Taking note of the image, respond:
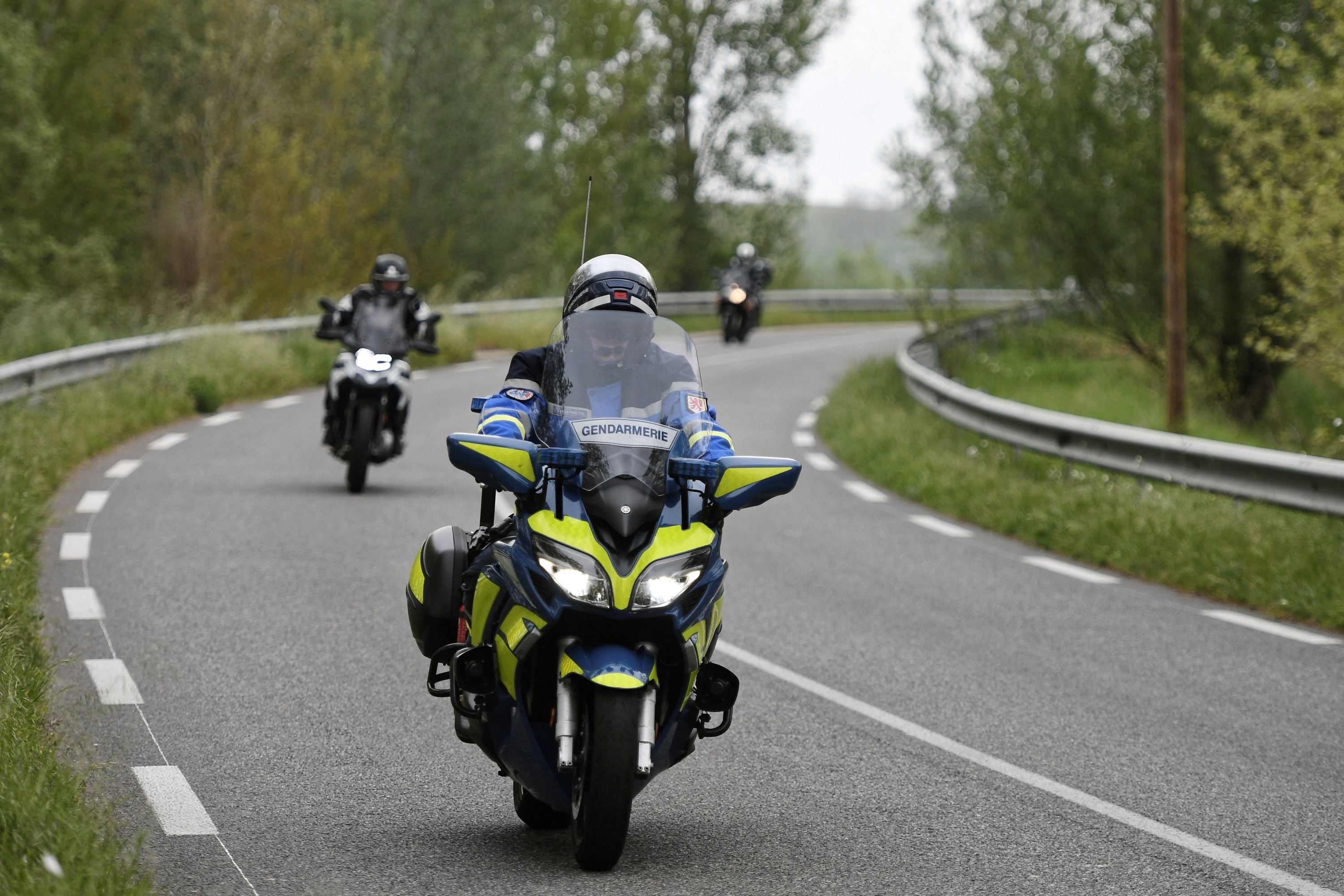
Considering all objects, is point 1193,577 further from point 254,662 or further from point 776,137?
point 776,137

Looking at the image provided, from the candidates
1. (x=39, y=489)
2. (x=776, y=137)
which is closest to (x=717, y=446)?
(x=39, y=489)

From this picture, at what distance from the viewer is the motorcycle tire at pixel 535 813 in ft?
17.4

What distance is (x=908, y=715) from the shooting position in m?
7.07

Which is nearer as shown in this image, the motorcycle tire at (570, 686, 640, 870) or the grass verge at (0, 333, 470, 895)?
the grass verge at (0, 333, 470, 895)

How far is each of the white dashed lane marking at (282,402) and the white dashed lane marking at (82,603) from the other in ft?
34.7

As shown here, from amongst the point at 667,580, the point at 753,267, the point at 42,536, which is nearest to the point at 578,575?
the point at 667,580

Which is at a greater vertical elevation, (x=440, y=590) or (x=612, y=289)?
(x=612, y=289)

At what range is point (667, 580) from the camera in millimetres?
4621

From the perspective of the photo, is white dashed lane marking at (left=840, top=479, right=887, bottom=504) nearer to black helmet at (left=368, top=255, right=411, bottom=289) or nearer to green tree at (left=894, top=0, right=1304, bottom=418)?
black helmet at (left=368, top=255, right=411, bottom=289)

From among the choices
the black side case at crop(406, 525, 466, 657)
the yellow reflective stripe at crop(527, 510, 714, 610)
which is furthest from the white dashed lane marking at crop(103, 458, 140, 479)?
the yellow reflective stripe at crop(527, 510, 714, 610)

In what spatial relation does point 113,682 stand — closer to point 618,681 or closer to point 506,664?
point 506,664

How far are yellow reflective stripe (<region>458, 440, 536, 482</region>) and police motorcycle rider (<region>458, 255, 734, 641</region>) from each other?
0.59 ft

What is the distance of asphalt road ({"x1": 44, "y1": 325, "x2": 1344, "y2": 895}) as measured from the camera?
5066mm

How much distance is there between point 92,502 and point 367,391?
216cm
